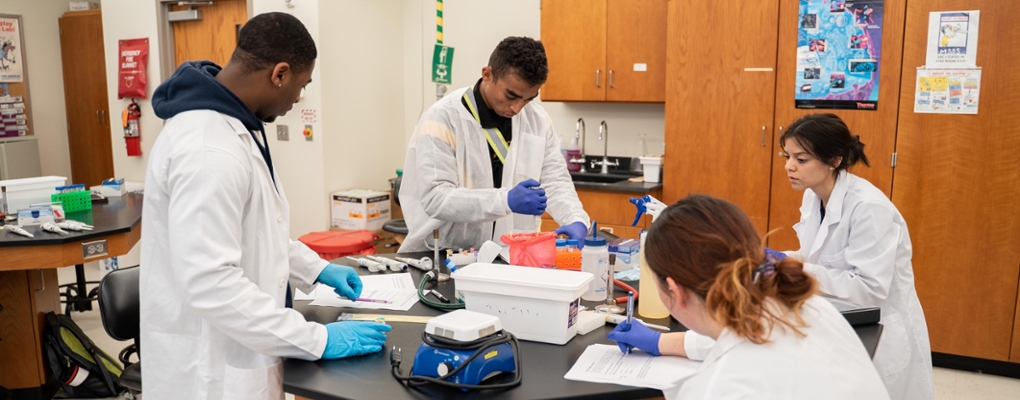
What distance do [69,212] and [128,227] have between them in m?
0.57

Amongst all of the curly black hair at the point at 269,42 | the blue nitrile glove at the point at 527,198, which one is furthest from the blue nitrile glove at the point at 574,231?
the curly black hair at the point at 269,42

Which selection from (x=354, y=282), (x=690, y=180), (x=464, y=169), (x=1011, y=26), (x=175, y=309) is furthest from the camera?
(x=690, y=180)

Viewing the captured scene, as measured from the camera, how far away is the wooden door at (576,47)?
167 inches

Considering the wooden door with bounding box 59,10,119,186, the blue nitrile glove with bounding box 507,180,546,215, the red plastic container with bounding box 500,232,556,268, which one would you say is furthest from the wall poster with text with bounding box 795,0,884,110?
the wooden door with bounding box 59,10,119,186

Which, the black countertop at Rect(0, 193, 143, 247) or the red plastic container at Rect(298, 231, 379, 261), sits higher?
the black countertop at Rect(0, 193, 143, 247)

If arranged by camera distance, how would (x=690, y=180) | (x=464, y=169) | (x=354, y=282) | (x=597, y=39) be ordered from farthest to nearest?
1. (x=597, y=39)
2. (x=690, y=180)
3. (x=464, y=169)
4. (x=354, y=282)

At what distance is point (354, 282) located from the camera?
1.95 meters

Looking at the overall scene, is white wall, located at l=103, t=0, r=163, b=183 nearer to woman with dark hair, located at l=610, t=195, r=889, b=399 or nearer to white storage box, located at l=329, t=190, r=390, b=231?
white storage box, located at l=329, t=190, r=390, b=231

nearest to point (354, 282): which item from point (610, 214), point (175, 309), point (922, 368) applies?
point (175, 309)

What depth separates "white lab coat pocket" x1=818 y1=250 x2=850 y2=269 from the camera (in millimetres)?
2096

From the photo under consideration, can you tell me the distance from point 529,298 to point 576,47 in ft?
9.51

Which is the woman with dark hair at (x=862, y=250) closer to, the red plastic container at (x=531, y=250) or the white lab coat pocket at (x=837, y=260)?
the white lab coat pocket at (x=837, y=260)

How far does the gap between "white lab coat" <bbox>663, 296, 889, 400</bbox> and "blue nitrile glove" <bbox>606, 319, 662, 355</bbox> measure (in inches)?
13.1

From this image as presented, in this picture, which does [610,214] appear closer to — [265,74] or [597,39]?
[597,39]
